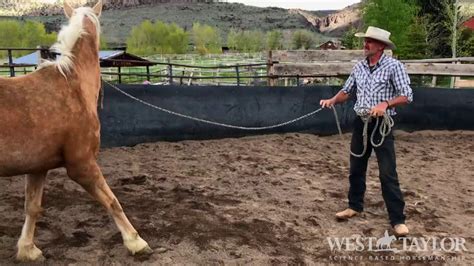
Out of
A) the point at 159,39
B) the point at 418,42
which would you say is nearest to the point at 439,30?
the point at 418,42

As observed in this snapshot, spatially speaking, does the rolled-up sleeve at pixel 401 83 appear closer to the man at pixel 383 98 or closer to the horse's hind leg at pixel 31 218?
the man at pixel 383 98

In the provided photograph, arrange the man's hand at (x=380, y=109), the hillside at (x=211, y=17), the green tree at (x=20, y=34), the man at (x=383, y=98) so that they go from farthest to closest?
the hillside at (x=211, y=17) < the green tree at (x=20, y=34) < the man at (x=383, y=98) < the man's hand at (x=380, y=109)

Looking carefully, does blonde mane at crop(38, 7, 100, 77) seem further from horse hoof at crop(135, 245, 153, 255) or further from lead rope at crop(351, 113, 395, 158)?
lead rope at crop(351, 113, 395, 158)

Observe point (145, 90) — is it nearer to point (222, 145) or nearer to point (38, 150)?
point (222, 145)

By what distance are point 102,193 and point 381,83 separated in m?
2.27

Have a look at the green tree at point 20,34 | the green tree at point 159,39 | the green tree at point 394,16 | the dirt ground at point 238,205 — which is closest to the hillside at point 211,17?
the green tree at point 159,39

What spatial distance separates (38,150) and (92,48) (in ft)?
3.14

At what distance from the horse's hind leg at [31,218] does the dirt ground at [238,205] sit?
112 millimetres

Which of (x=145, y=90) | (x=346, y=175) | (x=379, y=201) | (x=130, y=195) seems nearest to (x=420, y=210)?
(x=379, y=201)

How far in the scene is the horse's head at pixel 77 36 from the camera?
334 centimetres

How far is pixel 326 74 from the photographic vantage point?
28.4 ft

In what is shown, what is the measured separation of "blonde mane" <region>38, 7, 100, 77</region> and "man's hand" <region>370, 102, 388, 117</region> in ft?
7.16

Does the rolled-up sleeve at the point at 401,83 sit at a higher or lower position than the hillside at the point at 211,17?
lower

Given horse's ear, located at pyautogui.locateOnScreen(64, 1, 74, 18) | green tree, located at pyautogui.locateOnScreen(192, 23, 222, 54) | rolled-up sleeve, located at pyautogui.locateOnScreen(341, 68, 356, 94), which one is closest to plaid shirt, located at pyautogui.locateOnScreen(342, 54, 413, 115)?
rolled-up sleeve, located at pyautogui.locateOnScreen(341, 68, 356, 94)
